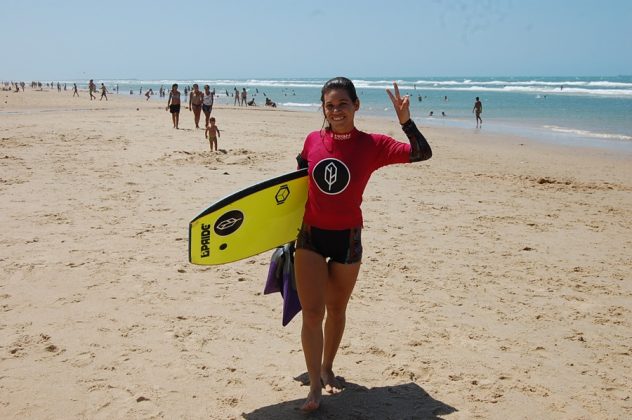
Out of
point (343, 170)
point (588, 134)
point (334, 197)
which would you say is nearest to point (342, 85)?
point (343, 170)

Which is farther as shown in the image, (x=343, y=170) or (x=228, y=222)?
(x=228, y=222)

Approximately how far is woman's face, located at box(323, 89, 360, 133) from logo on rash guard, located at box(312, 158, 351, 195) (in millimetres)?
205

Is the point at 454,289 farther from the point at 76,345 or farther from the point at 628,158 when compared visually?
the point at 628,158

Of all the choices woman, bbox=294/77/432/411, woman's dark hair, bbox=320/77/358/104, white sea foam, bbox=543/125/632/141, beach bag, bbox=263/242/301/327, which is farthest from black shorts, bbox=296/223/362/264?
white sea foam, bbox=543/125/632/141

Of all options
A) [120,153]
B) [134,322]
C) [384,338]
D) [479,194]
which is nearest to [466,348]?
[384,338]

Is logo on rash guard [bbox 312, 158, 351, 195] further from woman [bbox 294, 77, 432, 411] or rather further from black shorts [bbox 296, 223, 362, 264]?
black shorts [bbox 296, 223, 362, 264]

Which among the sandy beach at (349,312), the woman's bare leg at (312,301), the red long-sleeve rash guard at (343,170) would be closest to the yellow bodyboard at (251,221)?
the red long-sleeve rash guard at (343,170)

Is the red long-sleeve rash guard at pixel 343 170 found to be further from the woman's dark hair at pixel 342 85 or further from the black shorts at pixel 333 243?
the woman's dark hair at pixel 342 85

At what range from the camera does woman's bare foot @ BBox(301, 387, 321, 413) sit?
328 centimetres

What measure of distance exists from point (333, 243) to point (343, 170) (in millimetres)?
428

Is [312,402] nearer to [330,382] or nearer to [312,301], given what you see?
[330,382]

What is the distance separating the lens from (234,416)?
330cm

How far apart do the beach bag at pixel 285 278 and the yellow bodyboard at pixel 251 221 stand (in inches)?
3.1

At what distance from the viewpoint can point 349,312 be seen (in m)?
4.81
